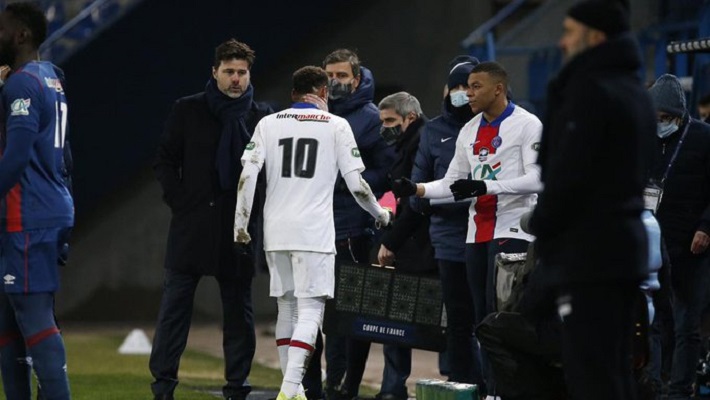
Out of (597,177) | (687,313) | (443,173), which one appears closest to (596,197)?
(597,177)

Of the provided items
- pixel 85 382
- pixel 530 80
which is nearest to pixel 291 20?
pixel 530 80

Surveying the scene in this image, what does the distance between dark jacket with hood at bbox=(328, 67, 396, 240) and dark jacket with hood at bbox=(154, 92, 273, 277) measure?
0.73 m

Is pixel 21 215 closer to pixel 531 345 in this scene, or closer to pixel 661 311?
pixel 531 345

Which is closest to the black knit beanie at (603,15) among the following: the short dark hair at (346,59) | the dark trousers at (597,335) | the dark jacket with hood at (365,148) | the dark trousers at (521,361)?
the dark trousers at (597,335)

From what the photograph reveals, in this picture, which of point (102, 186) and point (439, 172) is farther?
point (102, 186)

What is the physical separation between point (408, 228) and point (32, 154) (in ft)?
10.9

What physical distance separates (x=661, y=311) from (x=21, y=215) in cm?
445

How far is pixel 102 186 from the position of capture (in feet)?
60.3

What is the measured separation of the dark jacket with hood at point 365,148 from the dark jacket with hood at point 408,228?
97mm

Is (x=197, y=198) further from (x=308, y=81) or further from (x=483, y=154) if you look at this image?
(x=483, y=154)

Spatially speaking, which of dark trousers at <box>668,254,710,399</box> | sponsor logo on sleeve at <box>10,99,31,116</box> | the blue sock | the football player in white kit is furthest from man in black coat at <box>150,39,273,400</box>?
dark trousers at <box>668,254,710,399</box>

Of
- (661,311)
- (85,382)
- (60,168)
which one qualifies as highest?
(60,168)

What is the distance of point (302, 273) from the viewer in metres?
9.03

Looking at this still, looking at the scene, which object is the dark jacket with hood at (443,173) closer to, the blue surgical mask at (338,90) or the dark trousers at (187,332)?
the blue surgical mask at (338,90)
